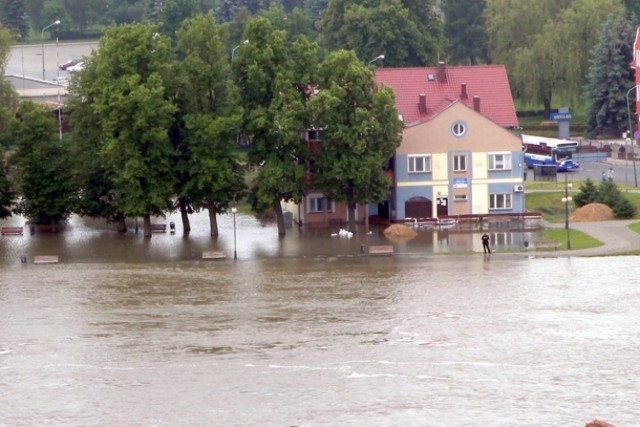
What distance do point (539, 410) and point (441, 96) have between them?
3665 cm

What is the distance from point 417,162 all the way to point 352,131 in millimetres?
4661

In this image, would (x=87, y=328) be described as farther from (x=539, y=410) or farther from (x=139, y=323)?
(x=539, y=410)

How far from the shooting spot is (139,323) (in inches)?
1903

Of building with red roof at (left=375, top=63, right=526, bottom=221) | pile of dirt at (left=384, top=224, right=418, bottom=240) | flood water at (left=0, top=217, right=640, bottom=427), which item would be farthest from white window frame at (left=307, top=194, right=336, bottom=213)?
flood water at (left=0, top=217, right=640, bottom=427)

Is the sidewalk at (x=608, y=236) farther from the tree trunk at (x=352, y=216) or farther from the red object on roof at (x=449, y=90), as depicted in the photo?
the tree trunk at (x=352, y=216)

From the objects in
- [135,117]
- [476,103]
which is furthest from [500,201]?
[135,117]

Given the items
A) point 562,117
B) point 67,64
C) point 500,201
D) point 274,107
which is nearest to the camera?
point 274,107

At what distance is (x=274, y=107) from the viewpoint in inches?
2621

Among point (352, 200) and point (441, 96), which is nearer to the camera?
point (352, 200)

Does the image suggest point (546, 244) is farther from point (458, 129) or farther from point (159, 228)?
point (159, 228)

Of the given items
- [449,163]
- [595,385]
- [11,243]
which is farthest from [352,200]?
[595,385]

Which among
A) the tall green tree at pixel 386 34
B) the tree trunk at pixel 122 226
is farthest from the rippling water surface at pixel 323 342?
the tall green tree at pixel 386 34

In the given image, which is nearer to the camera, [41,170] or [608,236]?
[608,236]

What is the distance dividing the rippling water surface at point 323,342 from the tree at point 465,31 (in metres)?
56.4
